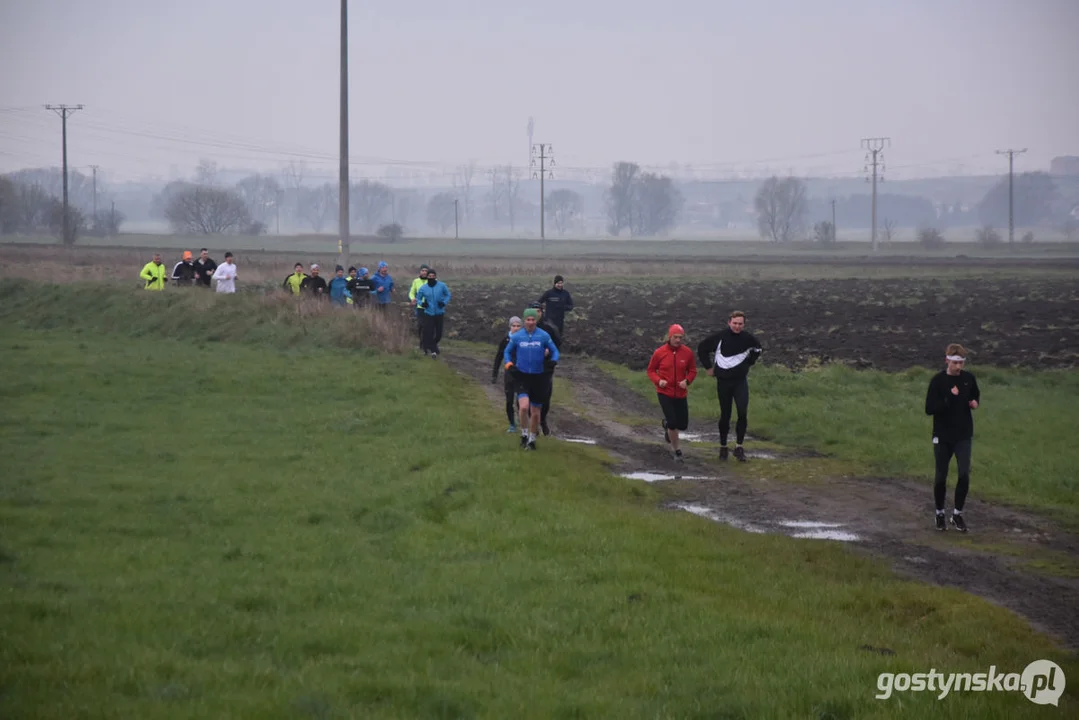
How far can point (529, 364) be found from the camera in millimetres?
15781

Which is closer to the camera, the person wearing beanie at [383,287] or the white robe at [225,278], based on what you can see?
the person wearing beanie at [383,287]

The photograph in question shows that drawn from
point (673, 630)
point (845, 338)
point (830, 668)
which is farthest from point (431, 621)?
point (845, 338)

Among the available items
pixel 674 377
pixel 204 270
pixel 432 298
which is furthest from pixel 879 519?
pixel 204 270

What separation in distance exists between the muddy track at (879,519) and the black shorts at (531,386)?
27.1 inches

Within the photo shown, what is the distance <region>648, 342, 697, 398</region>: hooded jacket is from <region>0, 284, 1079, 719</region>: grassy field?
1.59m

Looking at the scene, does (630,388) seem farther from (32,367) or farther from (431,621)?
(431,621)

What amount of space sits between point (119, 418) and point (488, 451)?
6.10 metres

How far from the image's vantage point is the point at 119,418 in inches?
694

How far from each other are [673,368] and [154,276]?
22.1m

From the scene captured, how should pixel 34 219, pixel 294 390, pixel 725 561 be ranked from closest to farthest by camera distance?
pixel 725 561, pixel 294 390, pixel 34 219

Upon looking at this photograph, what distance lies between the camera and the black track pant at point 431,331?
26547 mm

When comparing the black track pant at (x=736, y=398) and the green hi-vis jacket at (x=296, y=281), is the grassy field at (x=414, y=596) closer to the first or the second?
the black track pant at (x=736, y=398)

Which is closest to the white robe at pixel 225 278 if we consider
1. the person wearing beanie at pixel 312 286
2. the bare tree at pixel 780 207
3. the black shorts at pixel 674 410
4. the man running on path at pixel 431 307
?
the person wearing beanie at pixel 312 286

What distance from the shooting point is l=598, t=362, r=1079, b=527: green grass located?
49.2 ft
